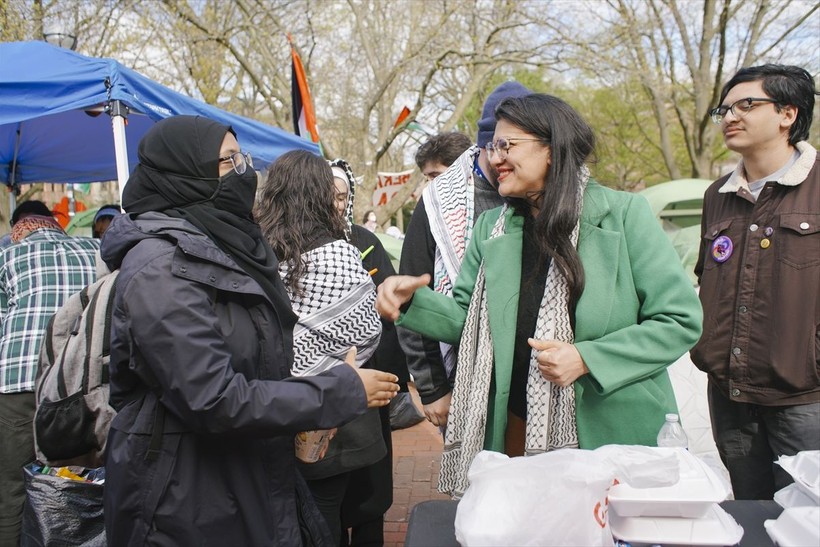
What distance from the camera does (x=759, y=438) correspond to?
97.6 inches

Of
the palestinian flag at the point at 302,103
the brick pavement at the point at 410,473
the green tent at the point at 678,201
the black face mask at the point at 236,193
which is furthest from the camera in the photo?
the green tent at the point at 678,201

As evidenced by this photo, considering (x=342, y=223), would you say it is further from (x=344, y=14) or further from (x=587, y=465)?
(x=344, y=14)

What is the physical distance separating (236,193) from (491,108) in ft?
4.08

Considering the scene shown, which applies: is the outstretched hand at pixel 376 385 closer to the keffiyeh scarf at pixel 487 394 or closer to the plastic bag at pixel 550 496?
the keffiyeh scarf at pixel 487 394

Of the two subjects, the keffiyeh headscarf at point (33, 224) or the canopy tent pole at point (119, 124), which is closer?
the keffiyeh headscarf at point (33, 224)

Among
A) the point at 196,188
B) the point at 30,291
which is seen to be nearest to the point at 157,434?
the point at 196,188

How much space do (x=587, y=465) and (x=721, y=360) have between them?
1397 mm

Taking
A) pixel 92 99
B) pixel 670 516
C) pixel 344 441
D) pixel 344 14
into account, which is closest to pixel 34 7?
pixel 92 99

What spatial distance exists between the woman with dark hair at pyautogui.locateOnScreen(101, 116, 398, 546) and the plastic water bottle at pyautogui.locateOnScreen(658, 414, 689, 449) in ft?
2.62

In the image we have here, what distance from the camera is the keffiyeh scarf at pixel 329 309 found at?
8.16 ft

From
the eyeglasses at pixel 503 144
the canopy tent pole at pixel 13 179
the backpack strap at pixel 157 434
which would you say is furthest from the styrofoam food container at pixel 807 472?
the canopy tent pole at pixel 13 179

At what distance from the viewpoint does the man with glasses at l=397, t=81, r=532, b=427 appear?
8.14 ft

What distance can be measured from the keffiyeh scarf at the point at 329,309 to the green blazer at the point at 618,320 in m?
0.65

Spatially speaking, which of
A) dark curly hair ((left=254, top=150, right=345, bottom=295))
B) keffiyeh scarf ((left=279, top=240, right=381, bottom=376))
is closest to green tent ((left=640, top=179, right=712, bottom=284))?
dark curly hair ((left=254, top=150, right=345, bottom=295))
